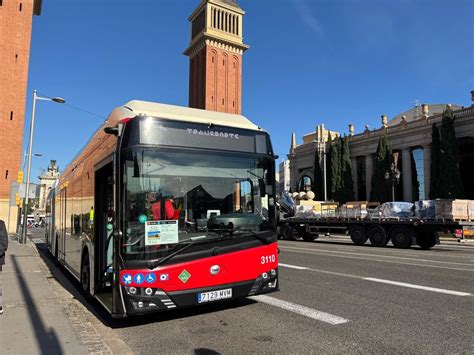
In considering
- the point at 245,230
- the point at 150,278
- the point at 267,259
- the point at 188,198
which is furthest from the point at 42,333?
the point at 267,259

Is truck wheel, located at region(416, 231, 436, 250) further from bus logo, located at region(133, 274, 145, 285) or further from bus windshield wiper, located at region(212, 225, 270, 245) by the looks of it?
bus logo, located at region(133, 274, 145, 285)

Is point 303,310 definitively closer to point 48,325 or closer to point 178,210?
point 178,210

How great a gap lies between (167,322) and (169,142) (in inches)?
109

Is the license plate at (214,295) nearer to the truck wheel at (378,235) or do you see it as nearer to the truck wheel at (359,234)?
the truck wheel at (378,235)

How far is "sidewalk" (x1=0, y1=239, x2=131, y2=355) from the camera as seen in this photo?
499 cm

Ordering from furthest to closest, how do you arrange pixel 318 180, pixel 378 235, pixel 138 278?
pixel 318 180 < pixel 378 235 < pixel 138 278

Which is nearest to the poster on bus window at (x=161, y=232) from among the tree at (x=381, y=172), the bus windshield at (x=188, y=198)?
the bus windshield at (x=188, y=198)

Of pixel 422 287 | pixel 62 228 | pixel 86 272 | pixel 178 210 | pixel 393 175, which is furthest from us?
pixel 393 175

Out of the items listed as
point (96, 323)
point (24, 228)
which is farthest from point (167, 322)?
point (24, 228)

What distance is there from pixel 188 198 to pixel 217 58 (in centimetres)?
6929

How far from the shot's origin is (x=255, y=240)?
21.3 feet

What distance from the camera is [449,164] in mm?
43031

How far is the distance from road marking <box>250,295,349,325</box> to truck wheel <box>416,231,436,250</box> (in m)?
14.8

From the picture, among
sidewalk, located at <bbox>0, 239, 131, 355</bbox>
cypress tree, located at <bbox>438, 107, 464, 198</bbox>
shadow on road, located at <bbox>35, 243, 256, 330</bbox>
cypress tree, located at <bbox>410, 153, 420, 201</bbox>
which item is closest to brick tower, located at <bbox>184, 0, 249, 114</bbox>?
cypress tree, located at <bbox>410, 153, 420, 201</bbox>
